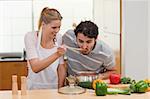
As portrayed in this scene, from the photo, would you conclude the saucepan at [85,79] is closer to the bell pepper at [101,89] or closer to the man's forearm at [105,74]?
the man's forearm at [105,74]

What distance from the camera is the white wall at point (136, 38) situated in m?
2.92

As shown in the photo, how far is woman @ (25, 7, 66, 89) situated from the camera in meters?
2.04

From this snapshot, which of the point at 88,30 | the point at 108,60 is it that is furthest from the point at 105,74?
the point at 88,30

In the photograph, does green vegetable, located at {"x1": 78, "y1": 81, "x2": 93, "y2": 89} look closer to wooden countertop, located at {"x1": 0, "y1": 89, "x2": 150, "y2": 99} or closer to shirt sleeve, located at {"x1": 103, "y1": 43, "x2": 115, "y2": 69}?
wooden countertop, located at {"x1": 0, "y1": 89, "x2": 150, "y2": 99}

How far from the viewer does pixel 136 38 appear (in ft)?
9.65

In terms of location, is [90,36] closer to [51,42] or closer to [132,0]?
[51,42]

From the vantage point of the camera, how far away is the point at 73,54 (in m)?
2.21

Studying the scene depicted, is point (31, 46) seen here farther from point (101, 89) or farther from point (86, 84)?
point (101, 89)

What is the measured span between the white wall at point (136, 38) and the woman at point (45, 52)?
1.00 meters

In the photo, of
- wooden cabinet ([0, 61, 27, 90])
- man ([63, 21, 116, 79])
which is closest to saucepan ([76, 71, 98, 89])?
man ([63, 21, 116, 79])

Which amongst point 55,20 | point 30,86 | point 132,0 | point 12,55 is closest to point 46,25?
point 55,20

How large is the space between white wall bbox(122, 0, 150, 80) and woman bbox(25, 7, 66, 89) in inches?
39.3

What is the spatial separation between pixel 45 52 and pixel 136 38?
1.17m

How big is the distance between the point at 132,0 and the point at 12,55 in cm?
204
